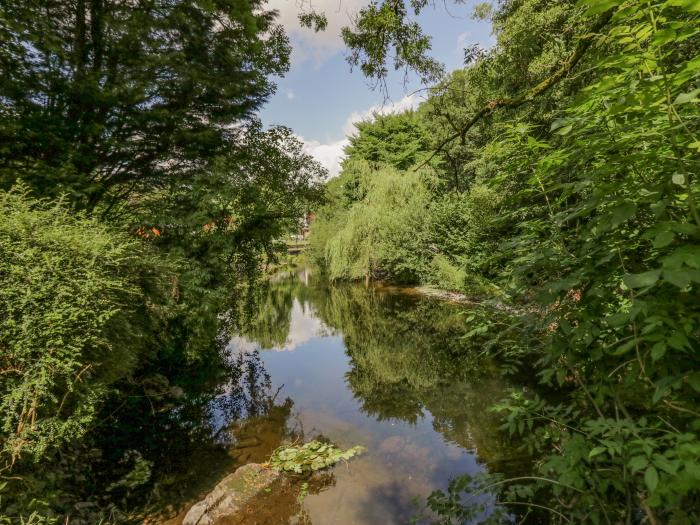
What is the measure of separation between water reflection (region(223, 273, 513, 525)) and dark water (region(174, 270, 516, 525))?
2cm

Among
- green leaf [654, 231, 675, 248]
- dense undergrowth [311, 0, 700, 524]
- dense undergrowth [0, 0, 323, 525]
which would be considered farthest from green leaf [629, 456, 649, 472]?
dense undergrowth [0, 0, 323, 525]

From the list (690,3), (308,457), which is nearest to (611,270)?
(690,3)

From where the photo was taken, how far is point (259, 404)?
26.3 feet

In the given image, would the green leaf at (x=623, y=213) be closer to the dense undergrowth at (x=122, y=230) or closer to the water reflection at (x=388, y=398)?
the water reflection at (x=388, y=398)

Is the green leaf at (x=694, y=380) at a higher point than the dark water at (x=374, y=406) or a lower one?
higher

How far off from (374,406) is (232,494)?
381cm

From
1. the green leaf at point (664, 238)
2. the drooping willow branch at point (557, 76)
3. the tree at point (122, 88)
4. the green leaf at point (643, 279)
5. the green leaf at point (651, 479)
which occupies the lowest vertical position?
the green leaf at point (651, 479)

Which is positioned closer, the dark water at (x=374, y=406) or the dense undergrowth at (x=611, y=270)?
the dense undergrowth at (x=611, y=270)

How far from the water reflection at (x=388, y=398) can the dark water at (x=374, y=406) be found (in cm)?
2

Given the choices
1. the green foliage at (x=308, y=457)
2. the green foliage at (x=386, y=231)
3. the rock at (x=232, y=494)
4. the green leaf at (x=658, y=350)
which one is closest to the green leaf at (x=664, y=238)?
the green leaf at (x=658, y=350)

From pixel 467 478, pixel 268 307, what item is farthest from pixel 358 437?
pixel 268 307

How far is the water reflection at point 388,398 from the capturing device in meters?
5.27

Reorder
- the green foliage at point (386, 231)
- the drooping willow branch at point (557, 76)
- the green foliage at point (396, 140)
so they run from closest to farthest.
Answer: the drooping willow branch at point (557, 76), the green foliage at point (386, 231), the green foliage at point (396, 140)

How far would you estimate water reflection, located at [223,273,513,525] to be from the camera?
17.3ft
